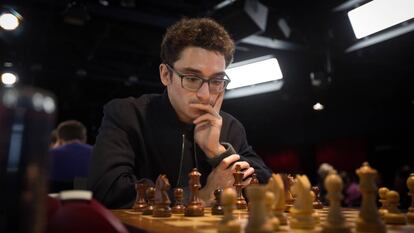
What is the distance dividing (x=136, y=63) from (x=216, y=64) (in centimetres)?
648

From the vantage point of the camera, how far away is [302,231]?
0.90 m

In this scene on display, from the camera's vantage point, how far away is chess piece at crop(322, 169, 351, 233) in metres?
0.79

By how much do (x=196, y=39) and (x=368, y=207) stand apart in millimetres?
1265

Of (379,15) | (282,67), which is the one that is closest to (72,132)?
(379,15)

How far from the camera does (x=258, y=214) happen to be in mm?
762

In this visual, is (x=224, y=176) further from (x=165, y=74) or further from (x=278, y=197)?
(x=165, y=74)

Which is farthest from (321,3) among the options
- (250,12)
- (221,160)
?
(221,160)

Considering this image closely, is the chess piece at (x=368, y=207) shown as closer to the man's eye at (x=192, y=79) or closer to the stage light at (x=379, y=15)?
the man's eye at (x=192, y=79)

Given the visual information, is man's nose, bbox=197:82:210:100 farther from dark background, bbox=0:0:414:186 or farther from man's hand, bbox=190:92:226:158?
dark background, bbox=0:0:414:186

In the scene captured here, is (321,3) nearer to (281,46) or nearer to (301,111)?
(281,46)

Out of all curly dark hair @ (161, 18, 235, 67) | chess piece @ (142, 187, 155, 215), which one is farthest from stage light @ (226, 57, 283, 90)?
chess piece @ (142, 187, 155, 215)

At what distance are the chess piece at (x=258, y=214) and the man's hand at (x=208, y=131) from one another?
38.7 inches

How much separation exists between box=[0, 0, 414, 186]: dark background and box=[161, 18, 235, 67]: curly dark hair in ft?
6.71

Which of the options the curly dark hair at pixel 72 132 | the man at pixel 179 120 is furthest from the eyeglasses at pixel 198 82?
the curly dark hair at pixel 72 132
